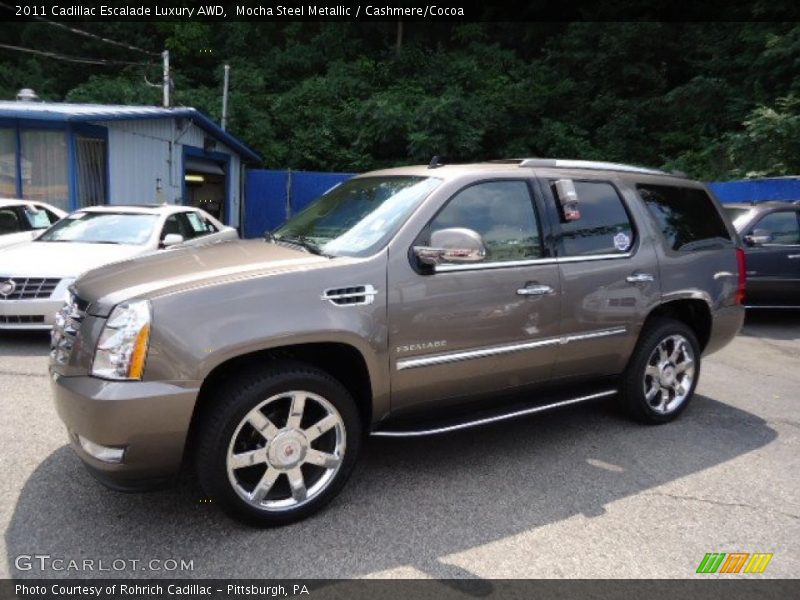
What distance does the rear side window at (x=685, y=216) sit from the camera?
452 cm

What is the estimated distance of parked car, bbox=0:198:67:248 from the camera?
846 cm

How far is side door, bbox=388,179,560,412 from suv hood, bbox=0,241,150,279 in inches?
178

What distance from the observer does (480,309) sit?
11.4ft

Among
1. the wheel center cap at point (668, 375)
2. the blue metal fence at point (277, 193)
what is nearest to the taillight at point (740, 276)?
the wheel center cap at point (668, 375)

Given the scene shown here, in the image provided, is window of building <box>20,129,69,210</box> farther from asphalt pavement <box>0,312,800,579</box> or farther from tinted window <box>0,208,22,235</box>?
asphalt pavement <box>0,312,800,579</box>

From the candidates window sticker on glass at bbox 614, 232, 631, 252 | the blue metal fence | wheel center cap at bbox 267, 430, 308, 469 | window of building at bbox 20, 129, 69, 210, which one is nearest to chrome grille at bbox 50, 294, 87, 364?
wheel center cap at bbox 267, 430, 308, 469

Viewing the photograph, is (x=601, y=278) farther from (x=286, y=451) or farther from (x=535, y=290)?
(x=286, y=451)

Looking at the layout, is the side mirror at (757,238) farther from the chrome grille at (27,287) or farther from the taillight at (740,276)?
the chrome grille at (27,287)

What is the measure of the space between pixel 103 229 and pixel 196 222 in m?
1.57

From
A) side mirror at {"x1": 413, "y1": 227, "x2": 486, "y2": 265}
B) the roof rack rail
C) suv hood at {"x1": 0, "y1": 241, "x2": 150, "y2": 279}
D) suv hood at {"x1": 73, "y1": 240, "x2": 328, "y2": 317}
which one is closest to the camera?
suv hood at {"x1": 73, "y1": 240, "x2": 328, "y2": 317}

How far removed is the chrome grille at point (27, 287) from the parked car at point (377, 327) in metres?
3.42

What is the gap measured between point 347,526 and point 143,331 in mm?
1360

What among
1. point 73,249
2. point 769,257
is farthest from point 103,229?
point 769,257

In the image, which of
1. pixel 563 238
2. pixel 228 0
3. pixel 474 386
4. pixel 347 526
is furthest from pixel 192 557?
pixel 228 0
